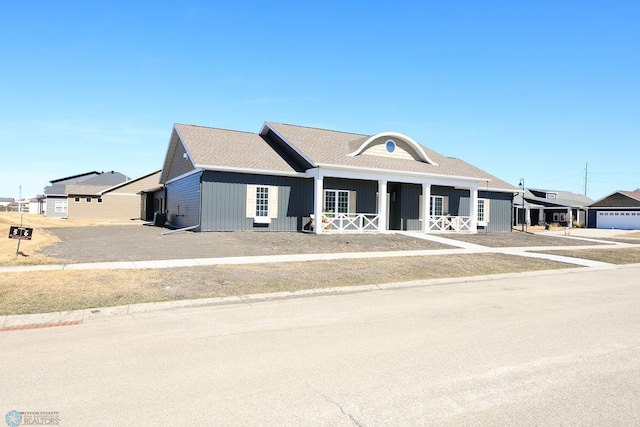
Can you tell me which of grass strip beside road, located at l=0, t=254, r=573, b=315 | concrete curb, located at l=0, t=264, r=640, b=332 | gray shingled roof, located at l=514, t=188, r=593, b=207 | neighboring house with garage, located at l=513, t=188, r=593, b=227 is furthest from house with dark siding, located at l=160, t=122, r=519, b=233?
gray shingled roof, located at l=514, t=188, r=593, b=207

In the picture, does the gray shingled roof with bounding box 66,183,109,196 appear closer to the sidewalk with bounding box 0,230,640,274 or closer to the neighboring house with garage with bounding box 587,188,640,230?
the sidewalk with bounding box 0,230,640,274

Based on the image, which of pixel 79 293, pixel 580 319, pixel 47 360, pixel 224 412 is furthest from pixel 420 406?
pixel 79 293

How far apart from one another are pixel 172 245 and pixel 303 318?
10458 millimetres

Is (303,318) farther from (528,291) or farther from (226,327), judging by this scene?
(528,291)

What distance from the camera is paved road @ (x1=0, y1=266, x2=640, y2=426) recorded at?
384 centimetres

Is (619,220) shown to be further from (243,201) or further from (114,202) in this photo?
(114,202)

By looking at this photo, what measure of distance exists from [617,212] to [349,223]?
1634 inches

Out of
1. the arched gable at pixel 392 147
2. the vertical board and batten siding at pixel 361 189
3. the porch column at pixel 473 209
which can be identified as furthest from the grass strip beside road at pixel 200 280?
the porch column at pixel 473 209

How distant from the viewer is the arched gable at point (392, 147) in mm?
24531

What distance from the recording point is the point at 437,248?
19109 mm

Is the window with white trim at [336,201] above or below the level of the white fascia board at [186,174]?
below

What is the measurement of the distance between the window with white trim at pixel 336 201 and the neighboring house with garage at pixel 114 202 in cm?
2647

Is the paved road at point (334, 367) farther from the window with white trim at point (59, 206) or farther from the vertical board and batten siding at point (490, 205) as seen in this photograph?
the window with white trim at point (59, 206)

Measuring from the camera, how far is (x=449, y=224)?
86.8 feet
